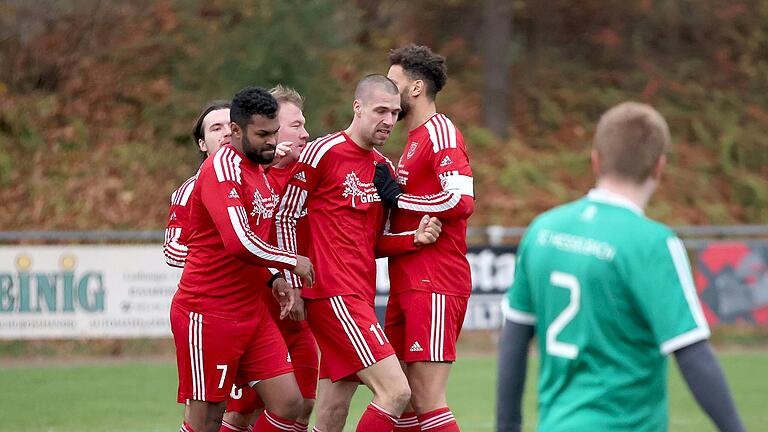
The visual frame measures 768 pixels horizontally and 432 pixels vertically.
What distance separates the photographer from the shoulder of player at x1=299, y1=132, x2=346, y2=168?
6.54 meters

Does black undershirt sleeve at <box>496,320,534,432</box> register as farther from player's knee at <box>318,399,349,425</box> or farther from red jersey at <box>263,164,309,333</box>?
red jersey at <box>263,164,309,333</box>

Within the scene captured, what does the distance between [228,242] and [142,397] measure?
594 centimetres

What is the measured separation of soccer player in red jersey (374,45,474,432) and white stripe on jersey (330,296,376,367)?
32cm

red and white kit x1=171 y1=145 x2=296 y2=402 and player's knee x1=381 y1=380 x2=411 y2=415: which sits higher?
red and white kit x1=171 y1=145 x2=296 y2=402

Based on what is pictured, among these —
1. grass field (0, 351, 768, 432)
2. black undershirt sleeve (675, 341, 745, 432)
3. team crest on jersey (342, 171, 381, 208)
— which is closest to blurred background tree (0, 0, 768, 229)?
grass field (0, 351, 768, 432)

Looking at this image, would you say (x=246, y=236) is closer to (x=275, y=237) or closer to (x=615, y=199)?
(x=275, y=237)

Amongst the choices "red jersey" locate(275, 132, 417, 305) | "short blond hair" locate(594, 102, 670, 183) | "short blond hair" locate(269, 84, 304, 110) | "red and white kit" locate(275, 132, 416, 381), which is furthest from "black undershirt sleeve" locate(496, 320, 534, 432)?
"short blond hair" locate(269, 84, 304, 110)

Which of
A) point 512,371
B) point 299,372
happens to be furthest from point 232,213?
point 512,371

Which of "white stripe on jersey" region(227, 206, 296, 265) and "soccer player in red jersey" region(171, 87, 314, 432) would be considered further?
"soccer player in red jersey" region(171, 87, 314, 432)

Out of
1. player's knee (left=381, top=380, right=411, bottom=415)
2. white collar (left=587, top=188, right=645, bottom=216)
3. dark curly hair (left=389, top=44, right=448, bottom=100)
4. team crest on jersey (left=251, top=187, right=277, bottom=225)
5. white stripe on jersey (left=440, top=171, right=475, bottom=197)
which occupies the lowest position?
player's knee (left=381, top=380, right=411, bottom=415)

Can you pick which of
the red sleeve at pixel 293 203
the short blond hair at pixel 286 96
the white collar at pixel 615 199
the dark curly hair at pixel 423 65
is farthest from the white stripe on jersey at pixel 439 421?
the white collar at pixel 615 199

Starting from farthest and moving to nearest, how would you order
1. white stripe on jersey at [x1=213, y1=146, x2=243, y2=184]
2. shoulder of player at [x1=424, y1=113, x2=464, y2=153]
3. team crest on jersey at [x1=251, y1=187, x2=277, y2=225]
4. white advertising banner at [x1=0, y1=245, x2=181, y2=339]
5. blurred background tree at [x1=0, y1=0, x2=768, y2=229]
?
blurred background tree at [x1=0, y1=0, x2=768, y2=229], white advertising banner at [x1=0, y1=245, x2=181, y2=339], shoulder of player at [x1=424, y1=113, x2=464, y2=153], team crest on jersey at [x1=251, y1=187, x2=277, y2=225], white stripe on jersey at [x1=213, y1=146, x2=243, y2=184]

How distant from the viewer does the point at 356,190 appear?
6.51m

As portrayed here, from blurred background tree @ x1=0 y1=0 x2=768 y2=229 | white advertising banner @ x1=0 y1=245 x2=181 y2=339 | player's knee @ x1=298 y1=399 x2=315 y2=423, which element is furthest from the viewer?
blurred background tree @ x1=0 y1=0 x2=768 y2=229
